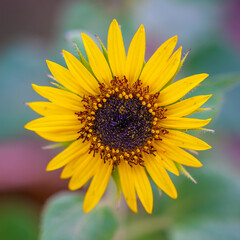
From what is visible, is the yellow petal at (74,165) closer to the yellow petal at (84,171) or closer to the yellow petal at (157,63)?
the yellow petal at (84,171)

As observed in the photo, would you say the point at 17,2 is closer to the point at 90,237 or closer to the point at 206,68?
the point at 206,68

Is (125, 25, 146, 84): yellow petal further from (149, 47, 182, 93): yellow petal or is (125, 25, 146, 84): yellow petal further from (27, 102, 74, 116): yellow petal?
(27, 102, 74, 116): yellow petal

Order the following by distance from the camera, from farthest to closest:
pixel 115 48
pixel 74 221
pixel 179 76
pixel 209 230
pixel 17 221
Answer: pixel 17 221, pixel 179 76, pixel 209 230, pixel 74 221, pixel 115 48

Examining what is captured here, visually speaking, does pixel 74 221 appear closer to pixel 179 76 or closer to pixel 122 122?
pixel 122 122

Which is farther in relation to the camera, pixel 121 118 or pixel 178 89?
pixel 121 118

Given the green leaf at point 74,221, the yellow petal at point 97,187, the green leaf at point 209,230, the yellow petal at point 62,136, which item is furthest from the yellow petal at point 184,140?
the green leaf at point 209,230

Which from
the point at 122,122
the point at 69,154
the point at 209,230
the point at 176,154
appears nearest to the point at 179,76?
the point at 209,230
